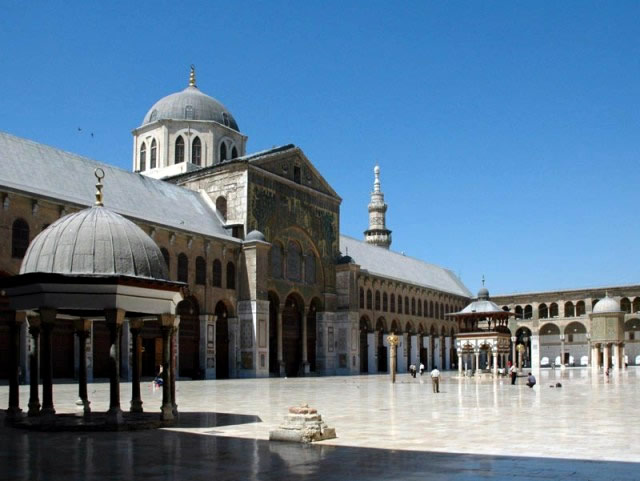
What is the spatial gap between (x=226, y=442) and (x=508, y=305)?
257ft

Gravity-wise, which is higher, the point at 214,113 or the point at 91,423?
the point at 214,113

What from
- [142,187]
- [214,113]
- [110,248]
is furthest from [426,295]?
[110,248]

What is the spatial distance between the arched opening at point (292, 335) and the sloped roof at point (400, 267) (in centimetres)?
1175

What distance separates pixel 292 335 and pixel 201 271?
420 inches

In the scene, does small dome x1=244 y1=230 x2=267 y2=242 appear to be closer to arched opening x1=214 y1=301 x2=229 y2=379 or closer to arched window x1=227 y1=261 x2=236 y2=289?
arched window x1=227 y1=261 x2=236 y2=289

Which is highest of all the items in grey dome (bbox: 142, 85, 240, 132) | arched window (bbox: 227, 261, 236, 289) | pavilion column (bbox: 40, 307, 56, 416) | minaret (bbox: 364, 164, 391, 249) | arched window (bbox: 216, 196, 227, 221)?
grey dome (bbox: 142, 85, 240, 132)

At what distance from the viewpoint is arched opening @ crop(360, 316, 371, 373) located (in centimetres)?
5950

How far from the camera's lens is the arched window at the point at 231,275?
143ft

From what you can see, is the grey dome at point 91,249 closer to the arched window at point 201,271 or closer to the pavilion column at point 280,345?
the arched window at point 201,271

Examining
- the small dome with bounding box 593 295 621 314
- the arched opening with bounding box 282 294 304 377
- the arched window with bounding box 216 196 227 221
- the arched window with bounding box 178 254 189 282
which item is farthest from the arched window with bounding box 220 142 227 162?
the small dome with bounding box 593 295 621 314

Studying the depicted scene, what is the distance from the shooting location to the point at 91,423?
45.3ft

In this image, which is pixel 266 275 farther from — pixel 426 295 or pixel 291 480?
pixel 291 480

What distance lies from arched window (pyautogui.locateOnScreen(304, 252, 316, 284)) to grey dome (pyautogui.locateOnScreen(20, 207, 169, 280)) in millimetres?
35911

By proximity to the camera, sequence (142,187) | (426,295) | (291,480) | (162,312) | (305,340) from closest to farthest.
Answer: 1. (291,480)
2. (162,312)
3. (142,187)
4. (305,340)
5. (426,295)
